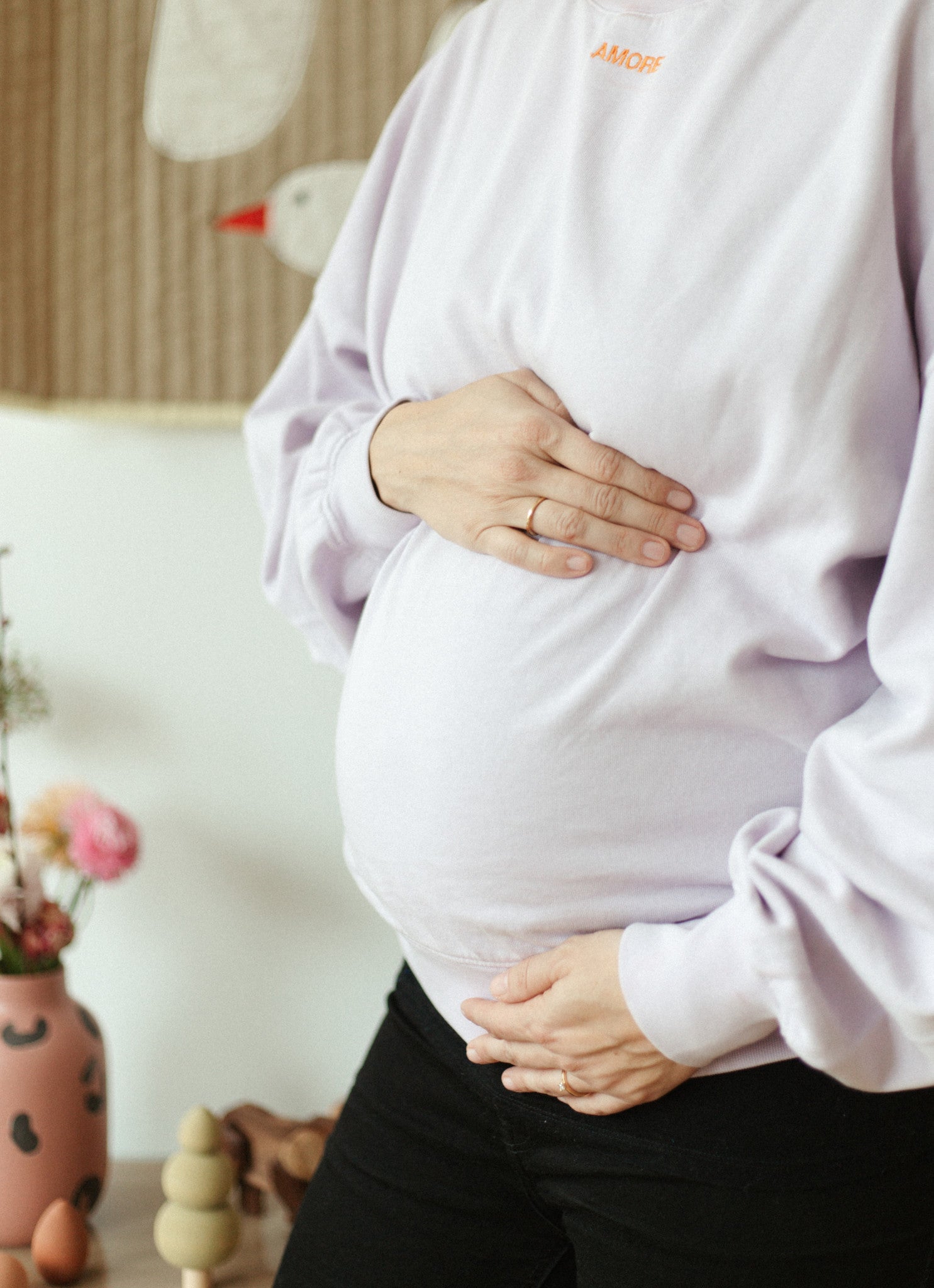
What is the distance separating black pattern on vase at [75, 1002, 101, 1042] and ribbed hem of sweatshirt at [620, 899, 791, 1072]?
2.79 feet

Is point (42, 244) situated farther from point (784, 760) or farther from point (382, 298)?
point (784, 760)

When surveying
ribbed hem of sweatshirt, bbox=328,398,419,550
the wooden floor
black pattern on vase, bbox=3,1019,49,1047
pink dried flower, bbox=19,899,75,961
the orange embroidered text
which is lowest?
the wooden floor

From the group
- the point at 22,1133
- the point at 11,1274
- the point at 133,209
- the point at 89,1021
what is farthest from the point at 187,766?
the point at 133,209

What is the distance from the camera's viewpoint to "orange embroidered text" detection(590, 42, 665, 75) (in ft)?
2.14

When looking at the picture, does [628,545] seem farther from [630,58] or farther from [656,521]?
[630,58]

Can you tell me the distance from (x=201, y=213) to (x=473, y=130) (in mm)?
639

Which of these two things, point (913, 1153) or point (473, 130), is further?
point (473, 130)

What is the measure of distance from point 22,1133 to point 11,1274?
143mm

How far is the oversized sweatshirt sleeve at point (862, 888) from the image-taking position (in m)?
0.51

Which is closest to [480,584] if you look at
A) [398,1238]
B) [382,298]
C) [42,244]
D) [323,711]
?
[382,298]

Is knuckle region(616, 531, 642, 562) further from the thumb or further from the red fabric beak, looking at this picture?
the red fabric beak

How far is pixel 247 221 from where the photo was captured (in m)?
1.31

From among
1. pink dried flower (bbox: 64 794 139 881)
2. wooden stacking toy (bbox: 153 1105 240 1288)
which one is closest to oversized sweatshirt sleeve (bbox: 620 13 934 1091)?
wooden stacking toy (bbox: 153 1105 240 1288)

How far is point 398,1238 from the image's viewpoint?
0.73 meters
